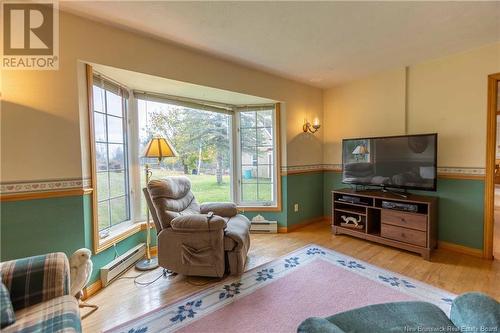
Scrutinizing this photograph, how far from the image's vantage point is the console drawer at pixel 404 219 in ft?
8.34

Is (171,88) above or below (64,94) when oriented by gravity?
above

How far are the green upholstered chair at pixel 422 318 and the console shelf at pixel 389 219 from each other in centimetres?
178

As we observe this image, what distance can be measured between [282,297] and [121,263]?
1.60 m

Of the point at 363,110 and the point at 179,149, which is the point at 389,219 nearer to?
the point at 363,110

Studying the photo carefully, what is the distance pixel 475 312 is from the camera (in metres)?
0.93

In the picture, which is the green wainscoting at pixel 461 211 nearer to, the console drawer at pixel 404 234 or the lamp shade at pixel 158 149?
the console drawer at pixel 404 234

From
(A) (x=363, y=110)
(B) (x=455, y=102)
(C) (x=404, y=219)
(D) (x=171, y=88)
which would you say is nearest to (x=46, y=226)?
(D) (x=171, y=88)

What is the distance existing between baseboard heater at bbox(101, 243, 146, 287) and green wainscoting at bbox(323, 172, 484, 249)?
3650 mm

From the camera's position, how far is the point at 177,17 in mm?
1871

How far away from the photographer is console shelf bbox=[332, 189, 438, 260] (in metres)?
2.54

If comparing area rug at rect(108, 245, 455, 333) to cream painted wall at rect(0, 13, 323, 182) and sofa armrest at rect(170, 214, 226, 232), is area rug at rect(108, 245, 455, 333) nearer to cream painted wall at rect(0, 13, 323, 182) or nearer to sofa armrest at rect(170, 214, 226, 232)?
sofa armrest at rect(170, 214, 226, 232)

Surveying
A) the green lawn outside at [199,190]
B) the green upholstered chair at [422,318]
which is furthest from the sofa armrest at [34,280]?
the green upholstered chair at [422,318]

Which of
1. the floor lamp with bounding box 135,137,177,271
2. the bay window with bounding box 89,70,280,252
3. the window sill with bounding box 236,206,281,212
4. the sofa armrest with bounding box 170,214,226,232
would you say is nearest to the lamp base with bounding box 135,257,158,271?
the floor lamp with bounding box 135,137,177,271

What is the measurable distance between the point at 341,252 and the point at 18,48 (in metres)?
3.57
